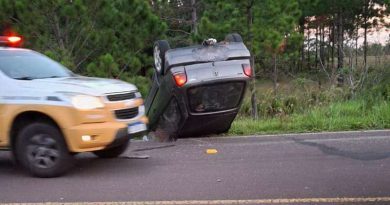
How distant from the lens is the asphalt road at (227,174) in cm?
561

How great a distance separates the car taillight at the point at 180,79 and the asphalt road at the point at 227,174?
1.04m

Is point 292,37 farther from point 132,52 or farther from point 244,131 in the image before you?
point 244,131

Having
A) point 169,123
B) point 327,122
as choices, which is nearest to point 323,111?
point 327,122

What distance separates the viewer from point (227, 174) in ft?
21.2

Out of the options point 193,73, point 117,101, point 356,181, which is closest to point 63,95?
point 117,101

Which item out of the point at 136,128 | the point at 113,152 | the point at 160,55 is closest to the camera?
the point at 136,128

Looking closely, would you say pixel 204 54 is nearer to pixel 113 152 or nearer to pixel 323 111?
pixel 113 152

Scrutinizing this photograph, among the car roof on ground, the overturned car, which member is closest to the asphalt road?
the overturned car

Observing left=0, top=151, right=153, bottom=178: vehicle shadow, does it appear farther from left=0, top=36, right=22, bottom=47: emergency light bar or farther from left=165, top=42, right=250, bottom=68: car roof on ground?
left=0, top=36, right=22, bottom=47: emergency light bar

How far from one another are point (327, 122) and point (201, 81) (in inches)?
120

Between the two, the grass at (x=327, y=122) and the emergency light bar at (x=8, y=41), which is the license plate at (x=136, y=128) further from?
the grass at (x=327, y=122)

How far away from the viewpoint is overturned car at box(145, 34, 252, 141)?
313 inches

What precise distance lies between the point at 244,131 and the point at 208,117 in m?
1.41

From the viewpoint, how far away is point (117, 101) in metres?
6.61
